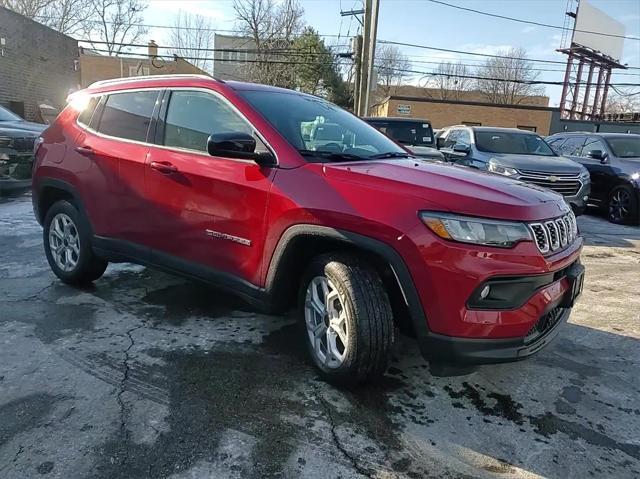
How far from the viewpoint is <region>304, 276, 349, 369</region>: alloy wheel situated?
290cm

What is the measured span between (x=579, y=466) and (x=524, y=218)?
120 centimetres

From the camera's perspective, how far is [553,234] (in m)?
2.74

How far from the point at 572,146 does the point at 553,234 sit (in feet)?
31.1

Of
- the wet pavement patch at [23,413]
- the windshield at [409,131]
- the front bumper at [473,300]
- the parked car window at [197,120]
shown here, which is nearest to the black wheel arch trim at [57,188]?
the parked car window at [197,120]

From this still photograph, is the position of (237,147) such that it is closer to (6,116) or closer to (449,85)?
(6,116)

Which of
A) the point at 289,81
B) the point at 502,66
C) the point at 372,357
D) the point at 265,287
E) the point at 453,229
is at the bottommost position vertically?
the point at 372,357

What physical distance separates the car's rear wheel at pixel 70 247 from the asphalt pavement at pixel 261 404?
0.29 meters

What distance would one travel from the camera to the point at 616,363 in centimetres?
358

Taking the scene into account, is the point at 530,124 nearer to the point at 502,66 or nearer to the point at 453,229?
the point at 502,66

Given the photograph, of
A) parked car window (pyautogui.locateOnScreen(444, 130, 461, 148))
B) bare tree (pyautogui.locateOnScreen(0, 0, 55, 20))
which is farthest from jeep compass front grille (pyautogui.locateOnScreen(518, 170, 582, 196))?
bare tree (pyautogui.locateOnScreen(0, 0, 55, 20))

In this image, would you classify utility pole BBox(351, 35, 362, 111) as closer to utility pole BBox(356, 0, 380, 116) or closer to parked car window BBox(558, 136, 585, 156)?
utility pole BBox(356, 0, 380, 116)

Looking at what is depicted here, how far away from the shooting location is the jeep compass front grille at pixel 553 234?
8.59ft

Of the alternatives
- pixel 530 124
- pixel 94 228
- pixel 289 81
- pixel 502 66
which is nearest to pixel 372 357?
pixel 94 228

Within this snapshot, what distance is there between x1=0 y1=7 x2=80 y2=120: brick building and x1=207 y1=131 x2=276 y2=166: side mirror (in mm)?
18889
